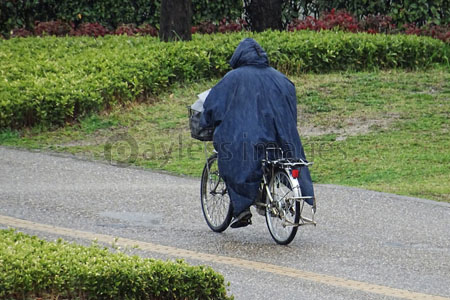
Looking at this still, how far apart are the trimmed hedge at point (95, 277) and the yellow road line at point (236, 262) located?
764mm

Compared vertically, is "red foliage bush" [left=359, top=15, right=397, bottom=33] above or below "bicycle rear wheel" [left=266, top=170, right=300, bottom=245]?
above

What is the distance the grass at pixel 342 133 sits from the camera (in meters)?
10.9

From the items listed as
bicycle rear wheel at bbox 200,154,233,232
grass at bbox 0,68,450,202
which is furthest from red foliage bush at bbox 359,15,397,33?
bicycle rear wheel at bbox 200,154,233,232

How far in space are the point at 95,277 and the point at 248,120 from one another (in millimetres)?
2562

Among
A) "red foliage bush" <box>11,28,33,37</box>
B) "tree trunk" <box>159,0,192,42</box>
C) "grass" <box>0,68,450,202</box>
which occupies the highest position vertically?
"tree trunk" <box>159,0,192,42</box>

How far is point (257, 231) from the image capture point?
8.43 m

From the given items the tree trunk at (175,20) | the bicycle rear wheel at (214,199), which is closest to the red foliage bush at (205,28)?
the tree trunk at (175,20)

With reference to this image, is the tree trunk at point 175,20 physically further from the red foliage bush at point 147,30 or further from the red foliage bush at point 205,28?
the red foliage bush at point 205,28

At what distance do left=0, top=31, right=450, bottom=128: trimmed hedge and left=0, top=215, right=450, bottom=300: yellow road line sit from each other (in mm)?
4636

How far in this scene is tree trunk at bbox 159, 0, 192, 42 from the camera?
16.0 metres

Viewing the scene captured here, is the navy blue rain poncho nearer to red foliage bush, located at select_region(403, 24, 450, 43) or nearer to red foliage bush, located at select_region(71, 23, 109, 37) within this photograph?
red foliage bush, located at select_region(403, 24, 450, 43)

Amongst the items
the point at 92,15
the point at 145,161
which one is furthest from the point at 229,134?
the point at 92,15

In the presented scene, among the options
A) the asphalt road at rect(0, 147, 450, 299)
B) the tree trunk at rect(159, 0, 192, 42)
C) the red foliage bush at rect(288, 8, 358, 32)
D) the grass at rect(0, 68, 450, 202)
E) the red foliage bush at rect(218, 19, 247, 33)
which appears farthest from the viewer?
the red foliage bush at rect(218, 19, 247, 33)

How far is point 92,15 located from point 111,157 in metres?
8.88
